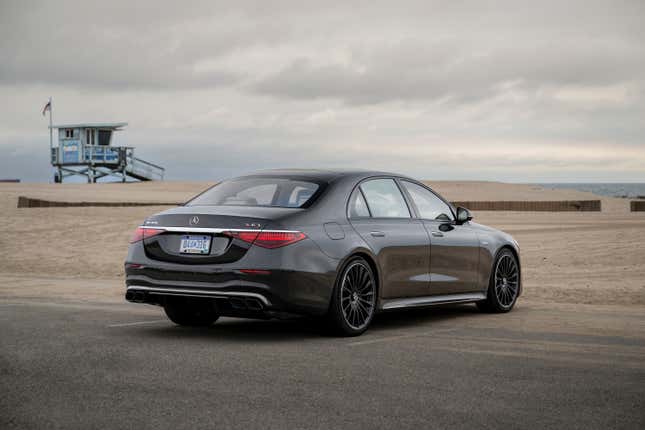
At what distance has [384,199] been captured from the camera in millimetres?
9977

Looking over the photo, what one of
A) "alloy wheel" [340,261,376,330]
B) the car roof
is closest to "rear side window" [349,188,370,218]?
the car roof

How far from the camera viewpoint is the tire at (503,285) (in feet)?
37.3

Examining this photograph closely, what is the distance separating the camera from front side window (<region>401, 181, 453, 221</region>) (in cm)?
1050

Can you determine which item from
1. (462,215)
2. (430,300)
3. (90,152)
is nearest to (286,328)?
(430,300)

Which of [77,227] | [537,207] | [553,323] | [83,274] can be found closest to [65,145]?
[537,207]

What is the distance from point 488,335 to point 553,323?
124 centimetres

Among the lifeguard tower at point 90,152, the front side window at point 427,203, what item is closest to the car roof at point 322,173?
the front side window at point 427,203

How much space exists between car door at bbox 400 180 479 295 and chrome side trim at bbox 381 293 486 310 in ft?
0.20

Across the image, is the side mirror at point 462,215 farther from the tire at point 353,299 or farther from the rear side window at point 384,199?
the tire at point 353,299

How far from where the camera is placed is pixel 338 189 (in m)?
9.32

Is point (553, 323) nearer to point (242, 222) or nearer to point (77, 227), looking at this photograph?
point (242, 222)

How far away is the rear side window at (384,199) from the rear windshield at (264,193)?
26.0 inches

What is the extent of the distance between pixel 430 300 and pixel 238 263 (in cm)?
260

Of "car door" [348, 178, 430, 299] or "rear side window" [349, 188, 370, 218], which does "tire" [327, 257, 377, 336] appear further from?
"rear side window" [349, 188, 370, 218]
